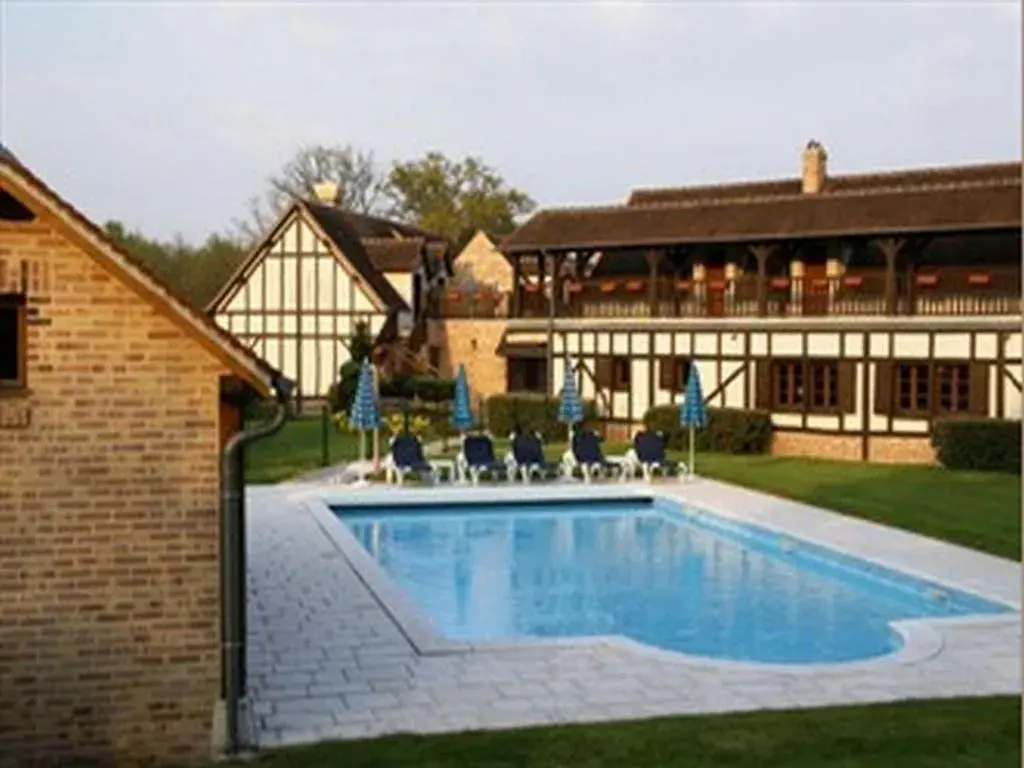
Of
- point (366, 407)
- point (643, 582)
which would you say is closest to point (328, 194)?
point (366, 407)

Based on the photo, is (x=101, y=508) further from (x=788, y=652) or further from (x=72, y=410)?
(x=788, y=652)

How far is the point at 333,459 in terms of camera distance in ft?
80.5

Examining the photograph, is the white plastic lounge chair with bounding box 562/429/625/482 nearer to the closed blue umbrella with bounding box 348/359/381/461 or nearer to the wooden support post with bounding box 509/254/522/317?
the closed blue umbrella with bounding box 348/359/381/461

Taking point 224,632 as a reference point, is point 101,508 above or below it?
above

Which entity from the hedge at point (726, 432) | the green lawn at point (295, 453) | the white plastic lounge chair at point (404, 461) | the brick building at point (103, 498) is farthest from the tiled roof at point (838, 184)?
the brick building at point (103, 498)

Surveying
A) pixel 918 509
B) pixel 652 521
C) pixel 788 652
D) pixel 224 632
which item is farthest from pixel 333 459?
pixel 224 632

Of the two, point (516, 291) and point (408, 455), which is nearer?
point (408, 455)

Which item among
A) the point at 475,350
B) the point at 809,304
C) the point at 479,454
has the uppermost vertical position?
the point at 809,304

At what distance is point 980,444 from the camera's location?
22.8 meters

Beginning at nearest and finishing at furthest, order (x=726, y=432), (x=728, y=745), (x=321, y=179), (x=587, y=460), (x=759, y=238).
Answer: (x=728, y=745) → (x=587, y=460) → (x=726, y=432) → (x=759, y=238) → (x=321, y=179)

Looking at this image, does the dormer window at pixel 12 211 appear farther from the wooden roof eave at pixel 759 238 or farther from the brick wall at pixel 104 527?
the wooden roof eave at pixel 759 238

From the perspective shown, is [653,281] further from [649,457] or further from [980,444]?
[980,444]

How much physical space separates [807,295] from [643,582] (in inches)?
537

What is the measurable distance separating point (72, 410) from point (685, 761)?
3930 mm
